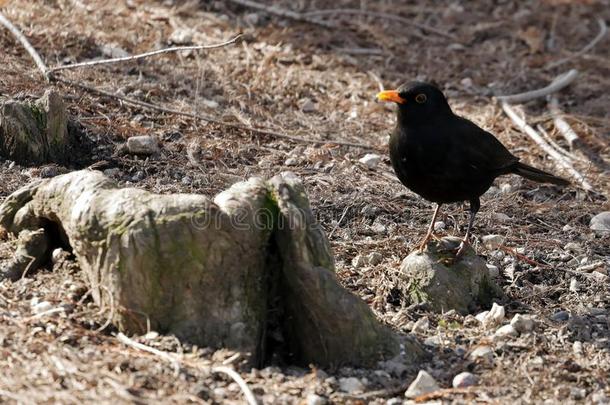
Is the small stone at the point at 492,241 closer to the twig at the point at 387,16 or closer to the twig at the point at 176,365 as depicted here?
the twig at the point at 176,365

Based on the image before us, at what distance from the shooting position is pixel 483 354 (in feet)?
14.4

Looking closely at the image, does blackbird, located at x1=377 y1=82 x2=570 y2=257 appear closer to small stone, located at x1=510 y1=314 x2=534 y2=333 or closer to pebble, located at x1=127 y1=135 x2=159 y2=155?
small stone, located at x1=510 y1=314 x2=534 y2=333

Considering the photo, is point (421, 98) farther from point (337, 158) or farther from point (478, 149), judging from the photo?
point (337, 158)

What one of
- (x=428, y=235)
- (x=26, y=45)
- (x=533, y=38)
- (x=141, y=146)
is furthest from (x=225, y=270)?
(x=533, y=38)

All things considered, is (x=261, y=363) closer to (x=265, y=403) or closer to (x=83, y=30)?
(x=265, y=403)

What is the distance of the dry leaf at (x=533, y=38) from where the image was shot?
9859mm

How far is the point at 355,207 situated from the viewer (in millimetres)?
6141

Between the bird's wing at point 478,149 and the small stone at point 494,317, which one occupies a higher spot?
the bird's wing at point 478,149

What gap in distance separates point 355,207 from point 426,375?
7.21ft

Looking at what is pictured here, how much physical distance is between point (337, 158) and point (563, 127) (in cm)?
231

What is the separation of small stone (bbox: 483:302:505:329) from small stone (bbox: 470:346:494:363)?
11.1 inches

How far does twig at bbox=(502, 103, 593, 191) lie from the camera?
23.8 feet

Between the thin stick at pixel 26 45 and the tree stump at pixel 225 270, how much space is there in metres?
3.02

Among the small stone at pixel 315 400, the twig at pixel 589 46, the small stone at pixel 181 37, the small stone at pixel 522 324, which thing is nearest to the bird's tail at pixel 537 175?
the small stone at pixel 522 324
